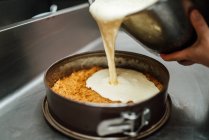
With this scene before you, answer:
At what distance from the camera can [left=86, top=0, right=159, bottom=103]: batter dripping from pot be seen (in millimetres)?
782

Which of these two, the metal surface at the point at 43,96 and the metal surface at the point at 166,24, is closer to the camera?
the metal surface at the point at 166,24

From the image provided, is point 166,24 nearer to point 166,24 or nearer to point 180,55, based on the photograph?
point 166,24

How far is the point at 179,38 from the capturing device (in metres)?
0.79

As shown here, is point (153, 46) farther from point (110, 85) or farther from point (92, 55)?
point (92, 55)

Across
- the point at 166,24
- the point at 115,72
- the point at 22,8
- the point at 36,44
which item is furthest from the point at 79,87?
the point at 22,8

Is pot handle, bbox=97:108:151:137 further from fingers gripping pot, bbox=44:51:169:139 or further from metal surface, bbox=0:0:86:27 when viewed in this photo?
metal surface, bbox=0:0:86:27

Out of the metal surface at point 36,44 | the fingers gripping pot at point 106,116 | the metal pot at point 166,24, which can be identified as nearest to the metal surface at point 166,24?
the metal pot at point 166,24

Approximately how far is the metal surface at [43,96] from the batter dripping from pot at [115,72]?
0.40 feet

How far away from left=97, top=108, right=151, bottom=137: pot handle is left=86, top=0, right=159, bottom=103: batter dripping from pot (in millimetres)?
149

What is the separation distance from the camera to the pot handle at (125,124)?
0.70 m

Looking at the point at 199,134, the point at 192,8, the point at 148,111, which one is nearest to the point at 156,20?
the point at 192,8

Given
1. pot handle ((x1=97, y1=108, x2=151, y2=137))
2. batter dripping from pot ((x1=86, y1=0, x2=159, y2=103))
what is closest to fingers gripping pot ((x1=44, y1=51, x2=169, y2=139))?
pot handle ((x1=97, y1=108, x2=151, y2=137))

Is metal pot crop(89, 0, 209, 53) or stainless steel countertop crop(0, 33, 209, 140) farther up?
metal pot crop(89, 0, 209, 53)

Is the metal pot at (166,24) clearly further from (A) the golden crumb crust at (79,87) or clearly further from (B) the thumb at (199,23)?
(A) the golden crumb crust at (79,87)
